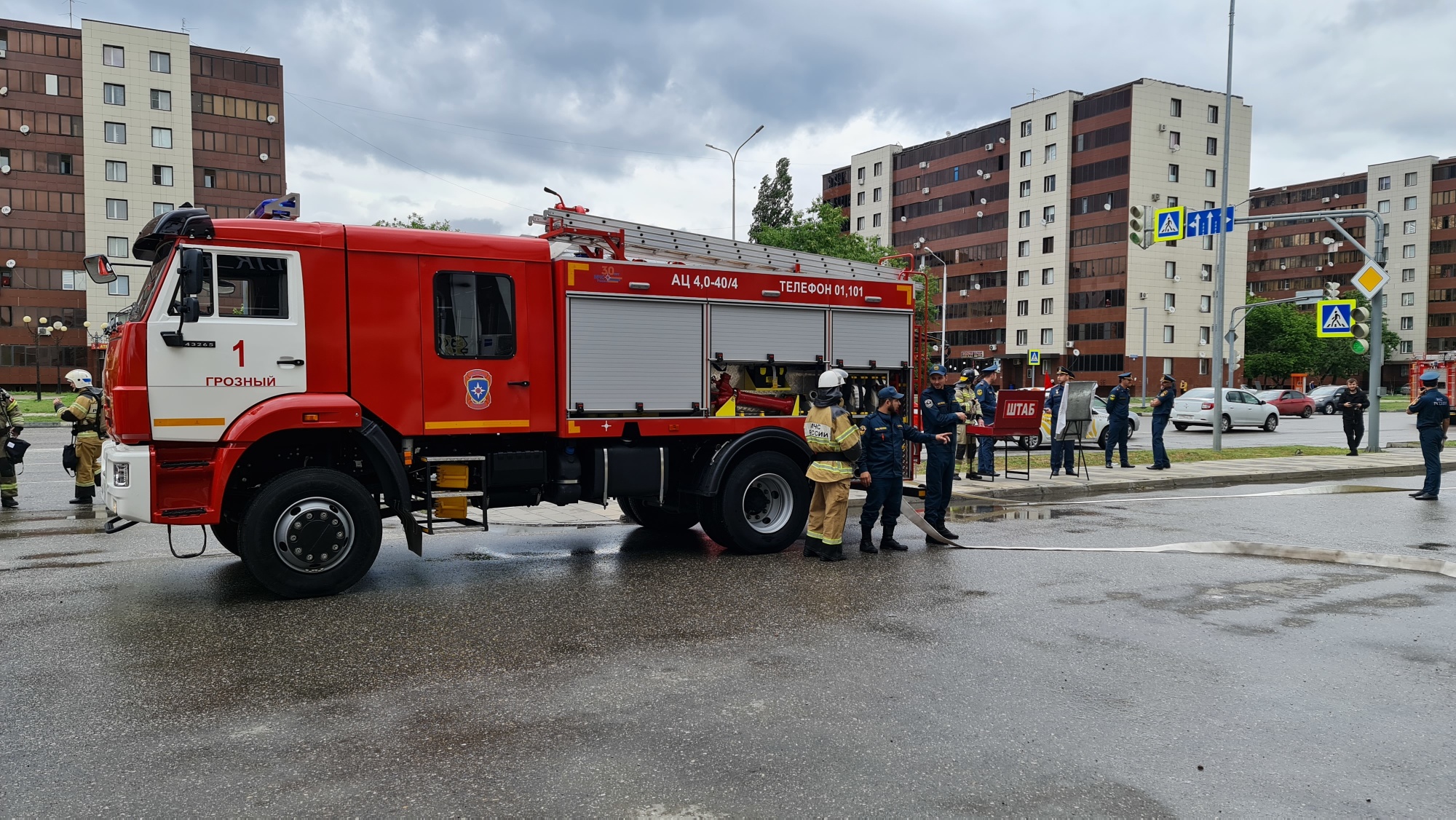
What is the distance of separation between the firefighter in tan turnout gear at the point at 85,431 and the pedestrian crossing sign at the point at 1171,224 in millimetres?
20530

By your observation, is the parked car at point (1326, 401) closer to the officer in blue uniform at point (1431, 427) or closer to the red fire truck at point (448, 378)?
the officer in blue uniform at point (1431, 427)

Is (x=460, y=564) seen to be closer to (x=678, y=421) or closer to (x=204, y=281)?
(x=678, y=421)

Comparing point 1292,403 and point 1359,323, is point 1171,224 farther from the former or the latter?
point 1292,403

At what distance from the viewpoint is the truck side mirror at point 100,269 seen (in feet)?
23.8

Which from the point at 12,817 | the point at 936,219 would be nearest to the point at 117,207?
the point at 936,219

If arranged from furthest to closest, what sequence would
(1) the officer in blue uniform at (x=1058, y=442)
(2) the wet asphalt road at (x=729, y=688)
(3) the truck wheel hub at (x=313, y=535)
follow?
(1) the officer in blue uniform at (x=1058, y=442) < (3) the truck wheel hub at (x=313, y=535) < (2) the wet asphalt road at (x=729, y=688)

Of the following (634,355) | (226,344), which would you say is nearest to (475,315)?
(634,355)

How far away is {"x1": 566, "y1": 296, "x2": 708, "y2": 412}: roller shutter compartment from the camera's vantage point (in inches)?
324

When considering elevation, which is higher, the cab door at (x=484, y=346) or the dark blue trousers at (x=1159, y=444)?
the cab door at (x=484, y=346)

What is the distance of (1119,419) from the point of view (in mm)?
17188

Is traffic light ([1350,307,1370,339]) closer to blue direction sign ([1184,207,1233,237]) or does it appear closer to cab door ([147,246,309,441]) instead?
blue direction sign ([1184,207,1233,237])

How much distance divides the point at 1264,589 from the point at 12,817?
7.84 m

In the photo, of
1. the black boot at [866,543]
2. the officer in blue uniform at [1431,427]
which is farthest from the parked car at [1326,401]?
the black boot at [866,543]

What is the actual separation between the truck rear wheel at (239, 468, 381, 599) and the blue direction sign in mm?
18662
